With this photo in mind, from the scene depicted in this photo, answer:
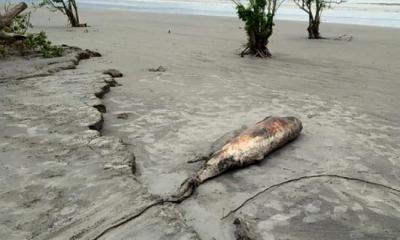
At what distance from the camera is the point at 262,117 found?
223 inches

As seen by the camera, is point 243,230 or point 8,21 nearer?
point 243,230

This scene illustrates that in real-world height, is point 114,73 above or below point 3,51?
below

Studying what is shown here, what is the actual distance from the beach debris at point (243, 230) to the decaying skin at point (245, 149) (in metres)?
0.52

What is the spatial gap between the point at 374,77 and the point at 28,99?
18.6 feet

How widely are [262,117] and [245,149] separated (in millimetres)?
1635

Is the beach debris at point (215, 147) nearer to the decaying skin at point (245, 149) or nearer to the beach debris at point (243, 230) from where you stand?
the decaying skin at point (245, 149)

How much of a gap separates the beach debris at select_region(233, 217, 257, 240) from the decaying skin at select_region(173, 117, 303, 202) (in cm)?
52

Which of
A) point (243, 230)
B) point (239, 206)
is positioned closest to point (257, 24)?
point (239, 206)

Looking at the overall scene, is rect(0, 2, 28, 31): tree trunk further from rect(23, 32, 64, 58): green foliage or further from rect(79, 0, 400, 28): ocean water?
rect(79, 0, 400, 28): ocean water

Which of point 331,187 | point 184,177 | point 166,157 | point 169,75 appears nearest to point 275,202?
point 331,187

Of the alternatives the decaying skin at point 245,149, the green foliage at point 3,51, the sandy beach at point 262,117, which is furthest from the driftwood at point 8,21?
the decaying skin at point 245,149

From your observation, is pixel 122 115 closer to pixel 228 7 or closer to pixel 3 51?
pixel 3 51

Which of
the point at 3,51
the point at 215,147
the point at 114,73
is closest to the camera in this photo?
the point at 215,147

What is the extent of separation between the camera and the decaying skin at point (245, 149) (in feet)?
12.2
